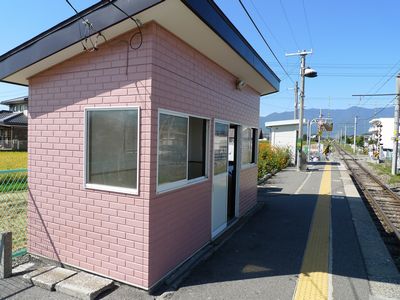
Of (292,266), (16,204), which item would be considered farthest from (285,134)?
(16,204)

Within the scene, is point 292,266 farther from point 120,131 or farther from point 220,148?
point 120,131

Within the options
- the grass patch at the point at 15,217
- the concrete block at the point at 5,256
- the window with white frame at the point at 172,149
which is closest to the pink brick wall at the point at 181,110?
the window with white frame at the point at 172,149

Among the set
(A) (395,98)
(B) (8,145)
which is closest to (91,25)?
(A) (395,98)

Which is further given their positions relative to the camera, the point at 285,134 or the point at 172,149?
the point at 285,134

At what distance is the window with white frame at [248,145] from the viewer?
812 centimetres

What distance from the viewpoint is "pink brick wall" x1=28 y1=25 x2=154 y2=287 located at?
3902 millimetres

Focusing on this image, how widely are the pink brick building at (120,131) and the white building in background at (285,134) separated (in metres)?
22.5

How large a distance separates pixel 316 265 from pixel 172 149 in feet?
9.77

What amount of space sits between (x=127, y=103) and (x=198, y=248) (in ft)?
9.25

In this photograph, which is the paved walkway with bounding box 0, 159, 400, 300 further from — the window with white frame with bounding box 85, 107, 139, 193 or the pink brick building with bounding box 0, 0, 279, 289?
the window with white frame with bounding box 85, 107, 139, 193

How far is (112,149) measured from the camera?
4.25 meters

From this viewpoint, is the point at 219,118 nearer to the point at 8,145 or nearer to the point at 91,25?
the point at 91,25

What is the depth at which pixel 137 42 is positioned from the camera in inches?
154

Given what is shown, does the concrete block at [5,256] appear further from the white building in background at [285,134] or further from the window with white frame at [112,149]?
the white building in background at [285,134]
